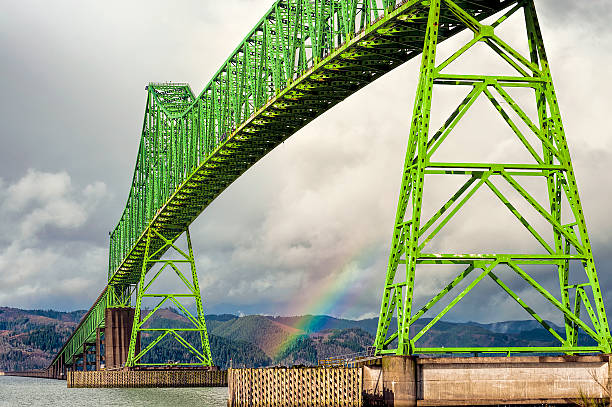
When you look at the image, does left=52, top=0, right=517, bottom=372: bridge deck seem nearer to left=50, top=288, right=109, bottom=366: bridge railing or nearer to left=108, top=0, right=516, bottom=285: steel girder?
left=108, top=0, right=516, bottom=285: steel girder

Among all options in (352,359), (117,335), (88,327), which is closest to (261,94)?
(352,359)

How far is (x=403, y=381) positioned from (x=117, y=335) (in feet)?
337

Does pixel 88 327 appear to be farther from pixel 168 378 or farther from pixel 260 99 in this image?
pixel 260 99

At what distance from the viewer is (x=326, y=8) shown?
2205 inches

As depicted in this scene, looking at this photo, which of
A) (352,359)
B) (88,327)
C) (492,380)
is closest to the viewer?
(492,380)

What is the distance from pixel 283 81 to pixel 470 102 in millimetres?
24224

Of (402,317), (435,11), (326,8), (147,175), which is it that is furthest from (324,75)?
(147,175)

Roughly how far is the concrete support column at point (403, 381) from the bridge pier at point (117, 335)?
100m

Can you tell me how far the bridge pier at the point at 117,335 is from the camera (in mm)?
133700

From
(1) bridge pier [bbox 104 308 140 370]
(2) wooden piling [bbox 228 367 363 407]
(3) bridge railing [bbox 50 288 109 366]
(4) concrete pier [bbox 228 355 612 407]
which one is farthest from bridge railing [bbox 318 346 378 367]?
(3) bridge railing [bbox 50 288 109 366]

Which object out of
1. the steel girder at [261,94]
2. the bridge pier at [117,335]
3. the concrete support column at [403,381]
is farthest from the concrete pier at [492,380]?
the bridge pier at [117,335]

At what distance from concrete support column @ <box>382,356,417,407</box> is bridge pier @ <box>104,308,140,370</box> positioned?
100 meters

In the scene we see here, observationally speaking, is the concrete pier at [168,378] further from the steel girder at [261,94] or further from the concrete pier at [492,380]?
the concrete pier at [492,380]

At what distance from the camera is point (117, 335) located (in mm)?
134750
